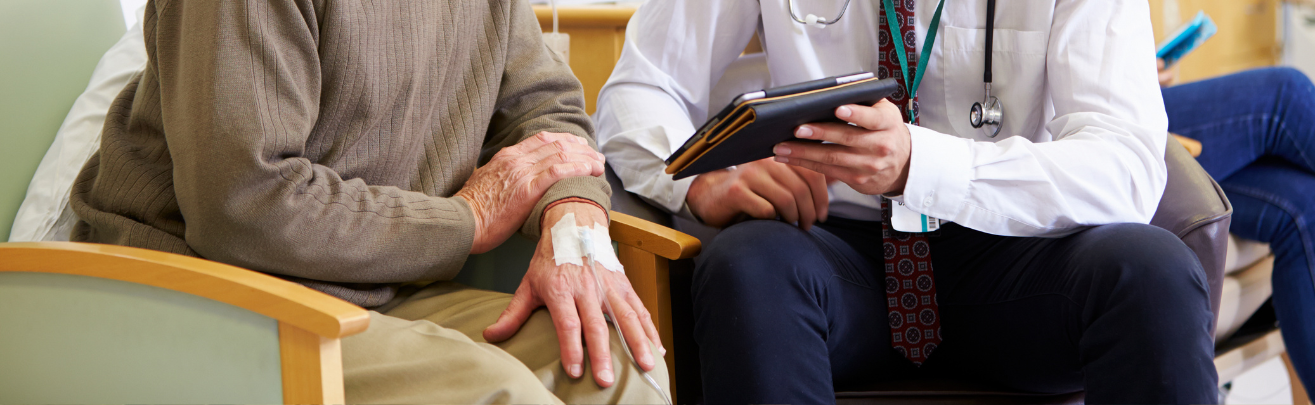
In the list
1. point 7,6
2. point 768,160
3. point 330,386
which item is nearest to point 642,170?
point 768,160

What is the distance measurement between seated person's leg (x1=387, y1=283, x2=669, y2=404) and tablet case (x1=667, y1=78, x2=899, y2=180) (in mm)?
232

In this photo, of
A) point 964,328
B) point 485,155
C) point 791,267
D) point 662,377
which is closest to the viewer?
point 662,377

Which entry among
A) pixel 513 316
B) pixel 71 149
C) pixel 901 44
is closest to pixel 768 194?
pixel 901 44

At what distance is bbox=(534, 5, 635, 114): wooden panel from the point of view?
1984 mm

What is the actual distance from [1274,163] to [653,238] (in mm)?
1576

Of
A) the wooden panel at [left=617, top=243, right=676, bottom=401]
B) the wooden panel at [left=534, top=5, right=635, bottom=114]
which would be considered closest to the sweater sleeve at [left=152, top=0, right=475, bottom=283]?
the wooden panel at [left=617, top=243, right=676, bottom=401]

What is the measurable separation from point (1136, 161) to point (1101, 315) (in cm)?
27

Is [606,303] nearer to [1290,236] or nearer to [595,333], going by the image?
[595,333]

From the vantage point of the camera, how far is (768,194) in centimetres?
119

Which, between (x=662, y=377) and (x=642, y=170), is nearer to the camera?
(x=662, y=377)

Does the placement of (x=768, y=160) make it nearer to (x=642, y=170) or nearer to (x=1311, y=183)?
(x=642, y=170)

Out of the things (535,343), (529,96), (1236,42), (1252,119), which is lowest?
(1236,42)

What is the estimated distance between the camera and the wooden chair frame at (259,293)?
2.24 feet

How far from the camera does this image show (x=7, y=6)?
42.1 inches
